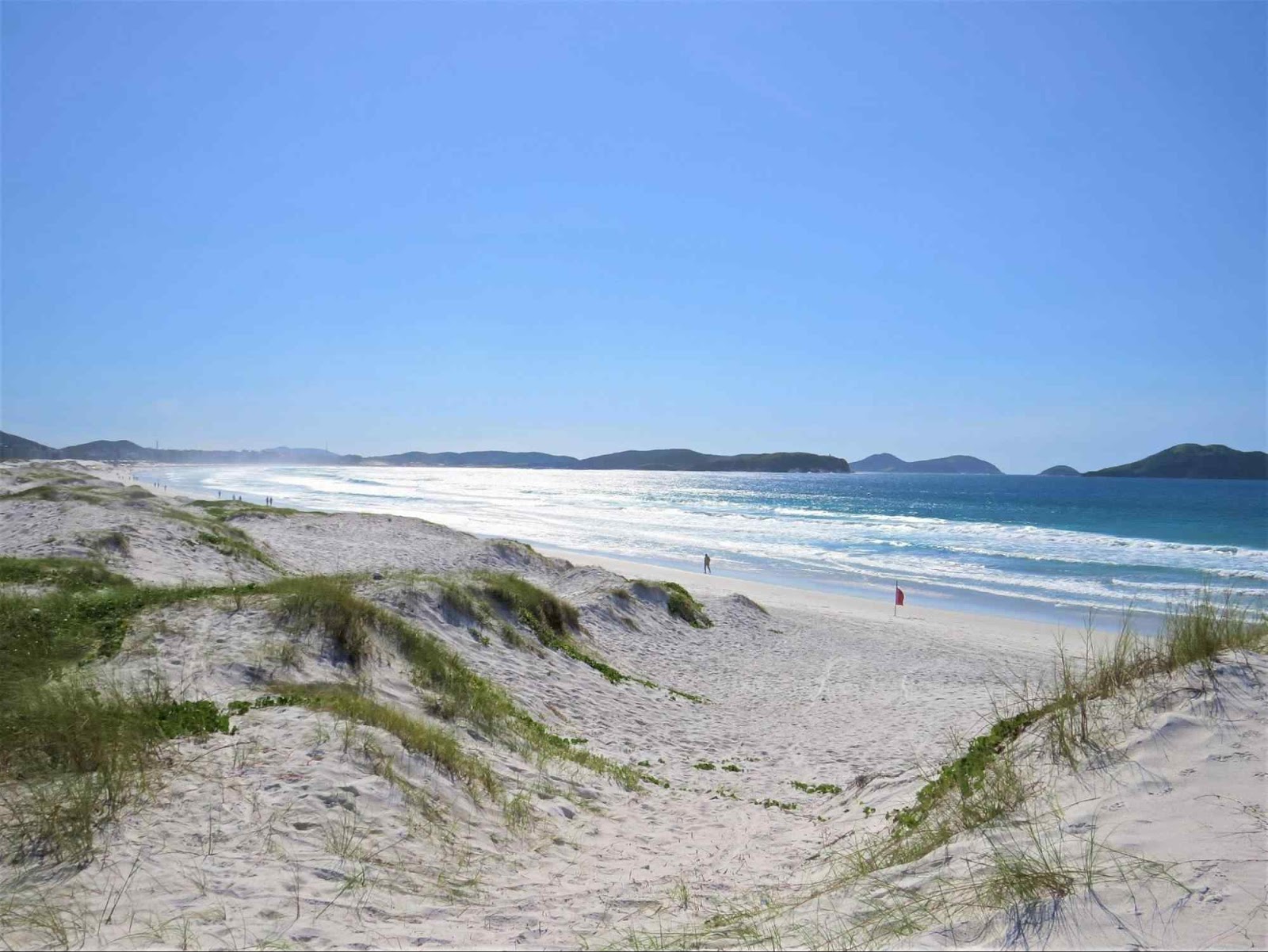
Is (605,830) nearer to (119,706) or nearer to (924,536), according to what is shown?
(119,706)

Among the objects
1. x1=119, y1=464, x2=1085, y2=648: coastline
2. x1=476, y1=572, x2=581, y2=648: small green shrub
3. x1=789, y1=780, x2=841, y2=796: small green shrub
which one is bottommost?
x1=119, y1=464, x2=1085, y2=648: coastline

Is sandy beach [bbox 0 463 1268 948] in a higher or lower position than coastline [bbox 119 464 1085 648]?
higher

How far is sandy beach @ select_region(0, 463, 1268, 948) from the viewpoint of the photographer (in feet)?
14.3

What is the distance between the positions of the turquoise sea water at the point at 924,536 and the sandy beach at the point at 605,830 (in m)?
17.8

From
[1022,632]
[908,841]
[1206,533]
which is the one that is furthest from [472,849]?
[1206,533]

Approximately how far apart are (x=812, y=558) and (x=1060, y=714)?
4233cm

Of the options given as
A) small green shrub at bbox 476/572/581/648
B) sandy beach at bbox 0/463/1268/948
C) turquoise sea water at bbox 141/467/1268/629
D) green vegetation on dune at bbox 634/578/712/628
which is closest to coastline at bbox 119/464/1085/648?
turquoise sea water at bbox 141/467/1268/629

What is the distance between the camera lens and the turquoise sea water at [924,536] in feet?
123

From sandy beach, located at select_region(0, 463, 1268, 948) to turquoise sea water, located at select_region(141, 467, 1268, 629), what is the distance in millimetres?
17795

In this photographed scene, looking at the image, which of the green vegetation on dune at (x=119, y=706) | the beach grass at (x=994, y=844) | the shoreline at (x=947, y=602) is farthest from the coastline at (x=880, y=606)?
the green vegetation on dune at (x=119, y=706)

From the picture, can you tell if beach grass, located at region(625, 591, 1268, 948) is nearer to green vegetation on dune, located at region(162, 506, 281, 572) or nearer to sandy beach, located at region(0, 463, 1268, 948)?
sandy beach, located at region(0, 463, 1268, 948)

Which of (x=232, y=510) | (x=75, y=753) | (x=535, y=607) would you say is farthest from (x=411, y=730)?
(x=232, y=510)

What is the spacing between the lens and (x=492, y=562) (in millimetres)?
28078

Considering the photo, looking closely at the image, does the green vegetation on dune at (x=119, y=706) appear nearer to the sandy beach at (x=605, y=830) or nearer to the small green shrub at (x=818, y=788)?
the sandy beach at (x=605, y=830)
